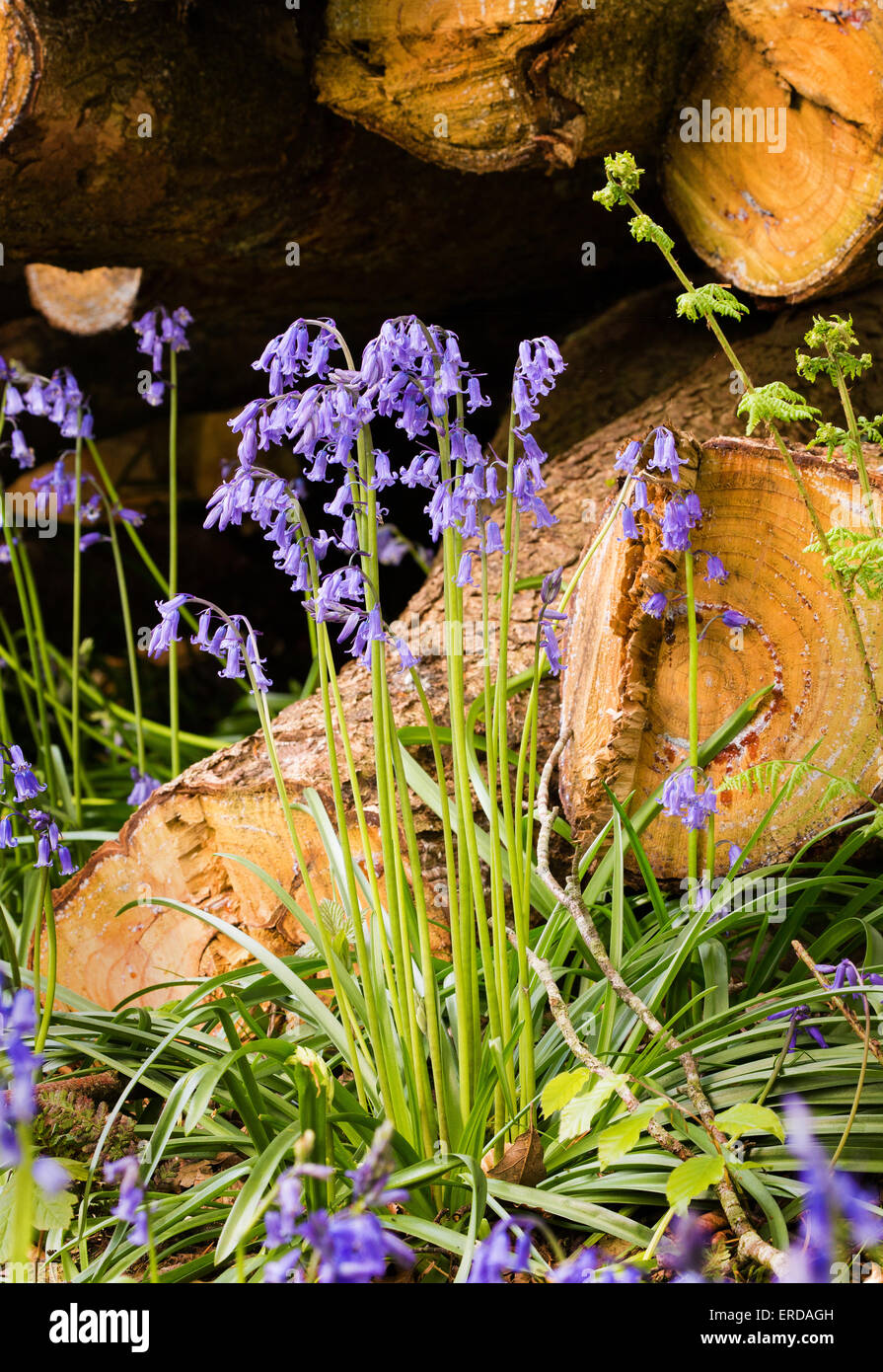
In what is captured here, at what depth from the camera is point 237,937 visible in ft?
6.55

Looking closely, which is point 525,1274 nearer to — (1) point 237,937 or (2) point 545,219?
(1) point 237,937

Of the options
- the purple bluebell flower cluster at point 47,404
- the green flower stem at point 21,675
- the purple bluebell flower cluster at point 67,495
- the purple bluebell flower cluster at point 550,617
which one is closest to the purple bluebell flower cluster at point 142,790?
the green flower stem at point 21,675

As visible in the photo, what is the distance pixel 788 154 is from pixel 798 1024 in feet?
6.96

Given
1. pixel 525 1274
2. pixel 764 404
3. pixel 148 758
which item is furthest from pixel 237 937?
pixel 148 758

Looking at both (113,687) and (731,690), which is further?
(113,687)

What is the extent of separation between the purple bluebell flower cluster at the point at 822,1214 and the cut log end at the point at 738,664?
2.27 feet

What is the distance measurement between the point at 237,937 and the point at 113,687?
3.07 m

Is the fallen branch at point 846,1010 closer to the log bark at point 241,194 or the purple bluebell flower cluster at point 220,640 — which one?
the purple bluebell flower cluster at point 220,640

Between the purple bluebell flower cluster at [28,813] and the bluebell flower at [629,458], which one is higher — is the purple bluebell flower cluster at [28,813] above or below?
below

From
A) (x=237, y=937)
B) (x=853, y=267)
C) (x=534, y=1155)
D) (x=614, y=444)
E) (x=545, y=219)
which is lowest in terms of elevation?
(x=534, y=1155)

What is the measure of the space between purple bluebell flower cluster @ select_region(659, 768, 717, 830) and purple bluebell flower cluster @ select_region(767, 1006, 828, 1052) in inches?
14.0

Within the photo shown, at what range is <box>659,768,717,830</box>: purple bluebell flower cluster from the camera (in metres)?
1.92

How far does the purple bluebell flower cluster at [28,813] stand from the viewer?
6.52ft

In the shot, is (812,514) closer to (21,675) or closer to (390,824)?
(390,824)
